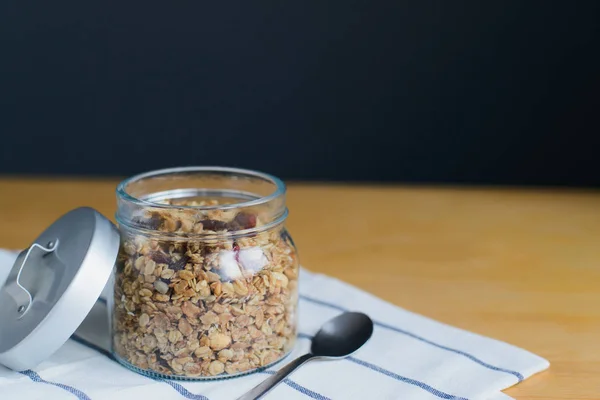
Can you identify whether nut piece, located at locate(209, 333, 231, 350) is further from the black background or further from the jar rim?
the black background

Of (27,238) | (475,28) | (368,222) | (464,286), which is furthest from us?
(475,28)

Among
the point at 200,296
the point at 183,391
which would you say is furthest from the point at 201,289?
the point at 183,391

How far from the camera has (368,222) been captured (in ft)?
5.20

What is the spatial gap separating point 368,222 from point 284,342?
63cm

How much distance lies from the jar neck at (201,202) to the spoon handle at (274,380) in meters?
0.16

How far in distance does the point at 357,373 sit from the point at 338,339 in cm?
8

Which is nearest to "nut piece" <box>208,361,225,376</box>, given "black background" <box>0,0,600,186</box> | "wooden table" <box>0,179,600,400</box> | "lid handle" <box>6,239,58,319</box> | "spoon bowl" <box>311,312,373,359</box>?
"spoon bowl" <box>311,312,373,359</box>

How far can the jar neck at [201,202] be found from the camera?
0.93 metres

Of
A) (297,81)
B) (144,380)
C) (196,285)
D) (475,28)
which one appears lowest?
(144,380)

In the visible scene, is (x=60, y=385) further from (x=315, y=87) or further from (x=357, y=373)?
(x=315, y=87)

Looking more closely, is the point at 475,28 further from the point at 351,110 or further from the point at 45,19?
the point at 45,19

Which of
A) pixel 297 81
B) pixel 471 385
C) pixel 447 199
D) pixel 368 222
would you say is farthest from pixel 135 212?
pixel 297 81

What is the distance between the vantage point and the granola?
0.90 metres

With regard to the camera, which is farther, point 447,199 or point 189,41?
point 189,41
